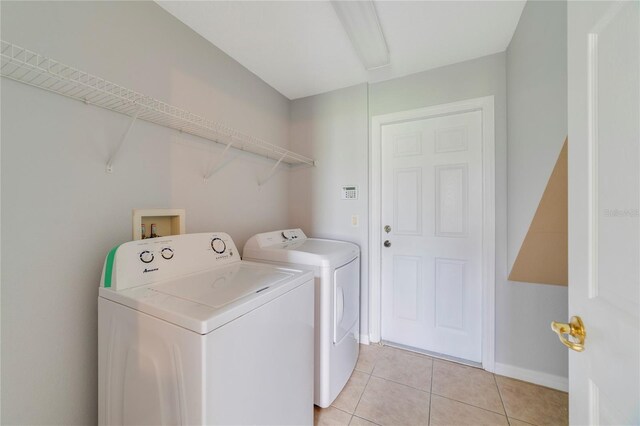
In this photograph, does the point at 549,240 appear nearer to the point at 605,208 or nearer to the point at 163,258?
the point at 605,208

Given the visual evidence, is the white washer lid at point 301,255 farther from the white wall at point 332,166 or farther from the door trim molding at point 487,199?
the door trim molding at point 487,199

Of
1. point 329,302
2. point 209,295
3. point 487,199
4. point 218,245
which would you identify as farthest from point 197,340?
point 487,199

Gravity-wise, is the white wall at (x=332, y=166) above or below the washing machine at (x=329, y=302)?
above

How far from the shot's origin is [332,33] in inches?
62.6

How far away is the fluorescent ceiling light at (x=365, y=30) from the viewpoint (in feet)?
4.36

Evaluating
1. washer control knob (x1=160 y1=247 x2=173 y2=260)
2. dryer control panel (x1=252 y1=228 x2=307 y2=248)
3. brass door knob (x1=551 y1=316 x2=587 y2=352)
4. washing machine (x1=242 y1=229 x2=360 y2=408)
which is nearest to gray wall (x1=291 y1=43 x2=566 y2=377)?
dryer control panel (x1=252 y1=228 x2=307 y2=248)

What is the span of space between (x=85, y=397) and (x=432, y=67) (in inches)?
120

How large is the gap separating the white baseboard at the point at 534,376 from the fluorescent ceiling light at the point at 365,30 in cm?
254

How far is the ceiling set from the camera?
4.55 ft

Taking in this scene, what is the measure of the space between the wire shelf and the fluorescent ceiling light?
3.19 ft

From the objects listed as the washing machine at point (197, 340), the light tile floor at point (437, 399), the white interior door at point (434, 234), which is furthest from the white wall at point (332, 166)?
the washing machine at point (197, 340)

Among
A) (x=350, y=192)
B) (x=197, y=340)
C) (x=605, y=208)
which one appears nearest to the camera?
(x=605, y=208)

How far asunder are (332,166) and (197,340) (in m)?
1.90

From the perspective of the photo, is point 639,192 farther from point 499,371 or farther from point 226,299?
point 499,371
